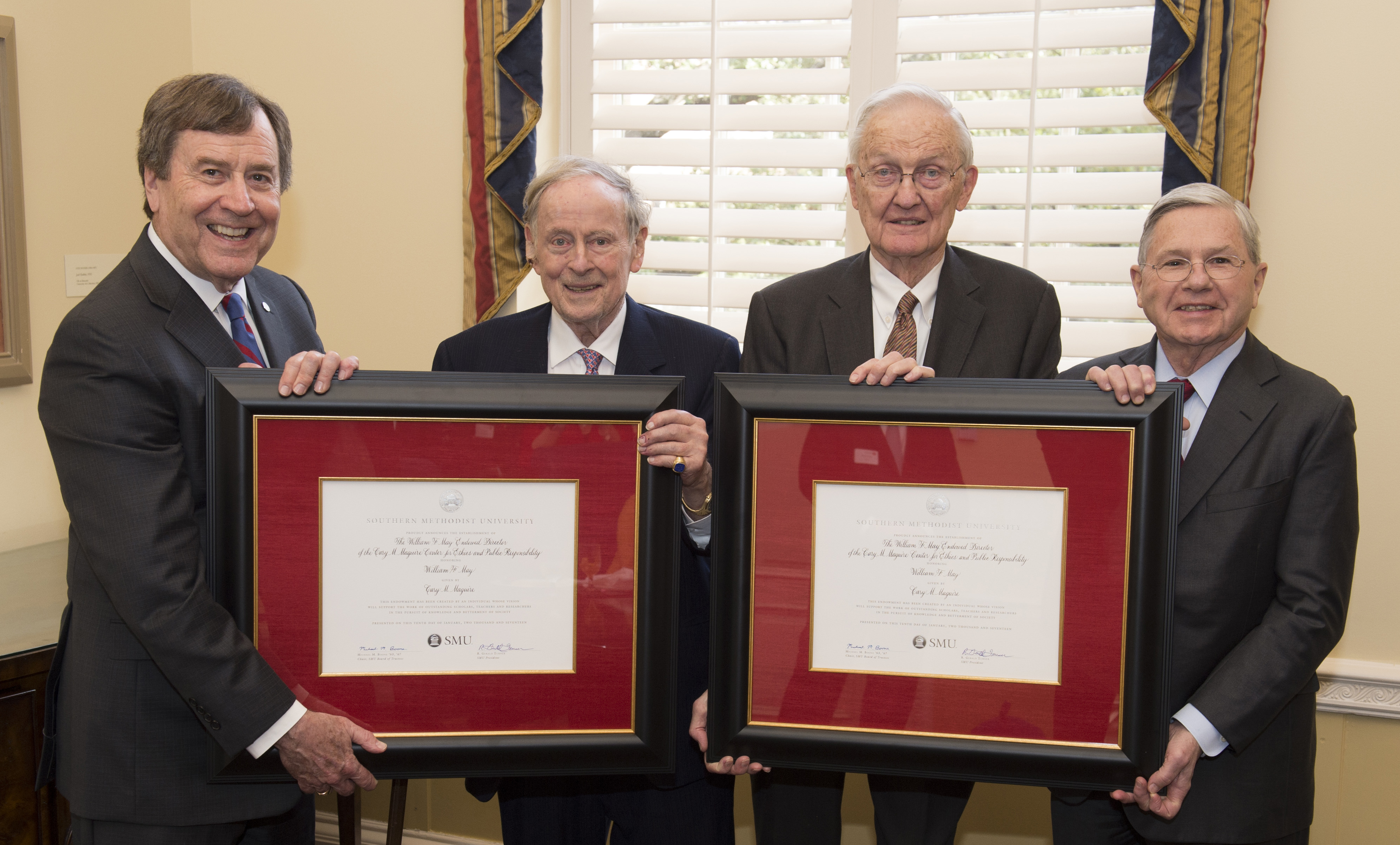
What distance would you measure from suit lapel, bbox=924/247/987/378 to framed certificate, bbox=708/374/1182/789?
14.5 inches

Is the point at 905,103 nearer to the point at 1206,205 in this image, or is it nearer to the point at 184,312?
the point at 1206,205

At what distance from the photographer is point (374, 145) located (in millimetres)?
3125

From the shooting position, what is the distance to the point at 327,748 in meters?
1.49

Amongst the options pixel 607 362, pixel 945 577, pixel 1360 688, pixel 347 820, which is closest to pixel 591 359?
pixel 607 362

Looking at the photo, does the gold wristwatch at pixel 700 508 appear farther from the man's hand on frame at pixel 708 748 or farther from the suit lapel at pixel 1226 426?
the suit lapel at pixel 1226 426

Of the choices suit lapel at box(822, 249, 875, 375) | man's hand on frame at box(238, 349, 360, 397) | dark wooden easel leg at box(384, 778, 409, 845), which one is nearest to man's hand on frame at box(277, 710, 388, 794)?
Answer: man's hand on frame at box(238, 349, 360, 397)

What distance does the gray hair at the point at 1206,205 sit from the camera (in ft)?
5.64

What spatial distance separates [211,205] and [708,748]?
1.22 metres

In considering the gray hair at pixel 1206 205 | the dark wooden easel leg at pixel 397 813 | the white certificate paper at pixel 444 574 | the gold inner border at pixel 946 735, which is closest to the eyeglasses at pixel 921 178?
the gray hair at pixel 1206 205

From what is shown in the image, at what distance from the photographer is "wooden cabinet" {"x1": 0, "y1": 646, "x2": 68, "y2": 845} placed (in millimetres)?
2324

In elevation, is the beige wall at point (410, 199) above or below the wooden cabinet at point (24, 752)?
above

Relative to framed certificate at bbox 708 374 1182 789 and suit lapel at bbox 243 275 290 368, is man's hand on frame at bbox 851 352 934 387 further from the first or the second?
suit lapel at bbox 243 275 290 368

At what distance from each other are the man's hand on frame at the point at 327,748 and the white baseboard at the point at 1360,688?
229 centimetres

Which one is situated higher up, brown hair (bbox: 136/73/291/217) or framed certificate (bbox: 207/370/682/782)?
brown hair (bbox: 136/73/291/217)
